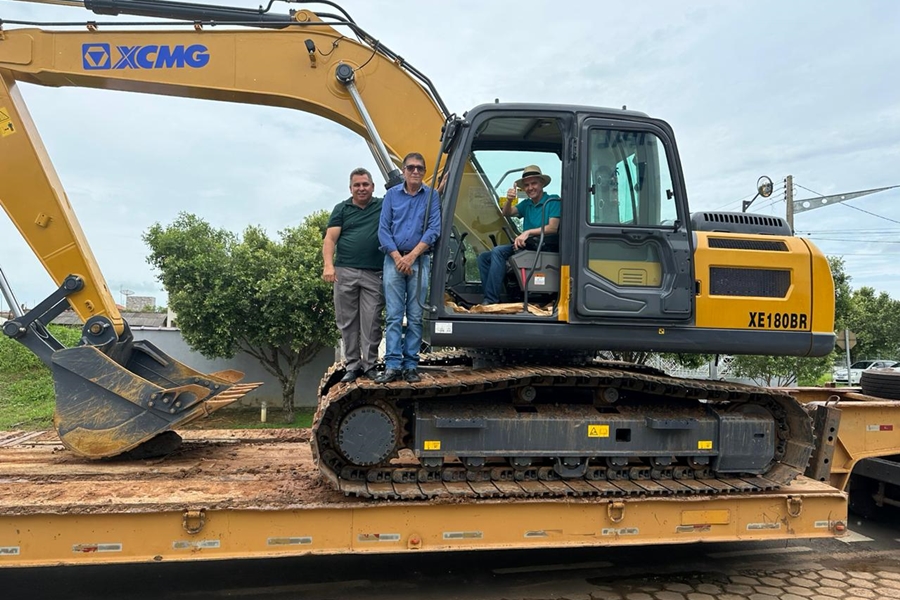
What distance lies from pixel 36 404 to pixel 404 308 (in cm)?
1468

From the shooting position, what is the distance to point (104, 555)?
3.71 m

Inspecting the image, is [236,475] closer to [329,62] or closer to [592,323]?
[592,323]

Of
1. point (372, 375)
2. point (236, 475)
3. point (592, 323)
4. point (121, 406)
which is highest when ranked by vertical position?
point (592, 323)

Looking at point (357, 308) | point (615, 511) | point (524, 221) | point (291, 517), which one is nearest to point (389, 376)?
point (357, 308)

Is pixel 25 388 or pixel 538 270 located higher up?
pixel 538 270

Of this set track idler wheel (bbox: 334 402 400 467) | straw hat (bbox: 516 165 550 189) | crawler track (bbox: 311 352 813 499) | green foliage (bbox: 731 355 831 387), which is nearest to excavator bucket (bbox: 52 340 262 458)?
crawler track (bbox: 311 352 813 499)

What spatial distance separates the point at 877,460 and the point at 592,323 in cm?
413

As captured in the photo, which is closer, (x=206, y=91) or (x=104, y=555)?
(x=104, y=555)

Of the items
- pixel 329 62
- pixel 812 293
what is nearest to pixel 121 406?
pixel 329 62

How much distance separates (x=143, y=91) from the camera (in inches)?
198

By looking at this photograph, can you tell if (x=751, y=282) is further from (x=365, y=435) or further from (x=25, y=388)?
(x=25, y=388)

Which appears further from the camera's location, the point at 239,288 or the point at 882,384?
the point at 239,288

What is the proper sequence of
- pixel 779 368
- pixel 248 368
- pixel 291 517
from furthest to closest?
pixel 248 368
pixel 779 368
pixel 291 517

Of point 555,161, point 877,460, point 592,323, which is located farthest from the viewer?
point 877,460
